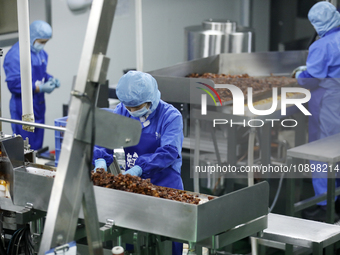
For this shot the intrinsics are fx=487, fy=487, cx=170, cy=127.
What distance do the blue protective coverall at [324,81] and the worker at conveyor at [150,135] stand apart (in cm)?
189

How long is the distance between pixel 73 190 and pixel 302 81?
2955 millimetres

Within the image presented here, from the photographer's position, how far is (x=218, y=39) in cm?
541

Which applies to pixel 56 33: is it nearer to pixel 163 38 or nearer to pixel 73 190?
pixel 163 38

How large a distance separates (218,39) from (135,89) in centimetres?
336

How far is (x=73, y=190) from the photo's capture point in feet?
4.76

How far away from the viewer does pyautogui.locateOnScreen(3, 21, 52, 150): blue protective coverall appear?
14.2 ft

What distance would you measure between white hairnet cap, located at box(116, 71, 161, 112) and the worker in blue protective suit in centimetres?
227

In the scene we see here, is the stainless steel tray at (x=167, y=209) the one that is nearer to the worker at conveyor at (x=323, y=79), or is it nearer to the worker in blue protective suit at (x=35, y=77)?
the worker at conveyor at (x=323, y=79)

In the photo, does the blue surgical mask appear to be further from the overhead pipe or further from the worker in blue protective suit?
the worker in blue protective suit

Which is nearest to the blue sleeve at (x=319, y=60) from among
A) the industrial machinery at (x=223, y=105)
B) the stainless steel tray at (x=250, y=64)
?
the industrial machinery at (x=223, y=105)

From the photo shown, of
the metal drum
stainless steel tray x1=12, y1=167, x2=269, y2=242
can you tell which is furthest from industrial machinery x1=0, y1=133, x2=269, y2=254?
the metal drum

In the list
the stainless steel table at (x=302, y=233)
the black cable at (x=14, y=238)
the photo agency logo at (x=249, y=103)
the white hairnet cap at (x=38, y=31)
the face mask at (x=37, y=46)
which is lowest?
the stainless steel table at (x=302, y=233)

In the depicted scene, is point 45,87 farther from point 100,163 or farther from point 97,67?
point 97,67

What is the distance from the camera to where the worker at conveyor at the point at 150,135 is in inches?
88.4
